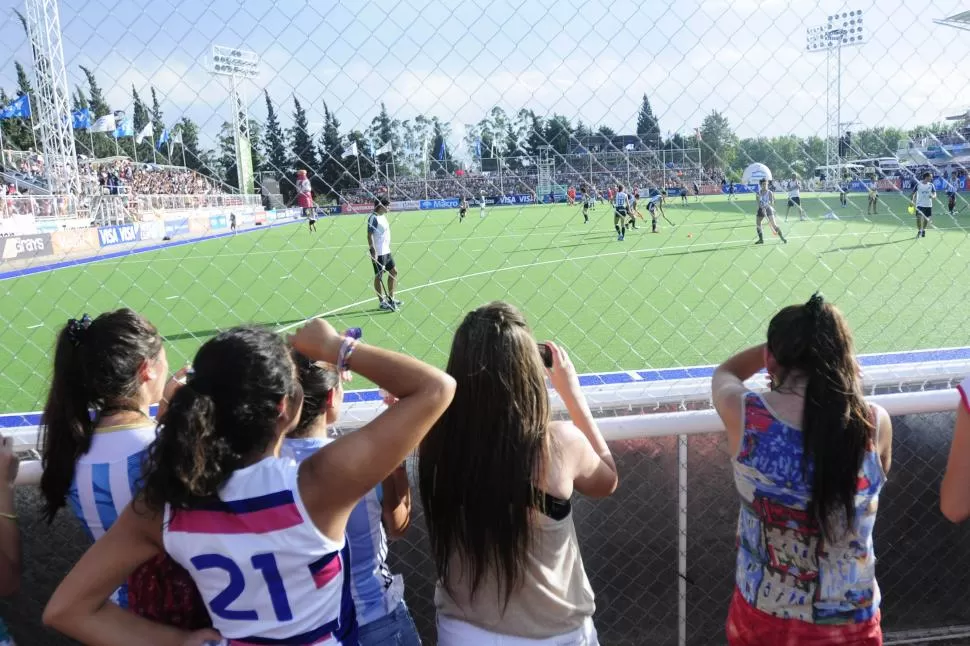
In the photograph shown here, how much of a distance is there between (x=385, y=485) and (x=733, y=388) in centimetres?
105

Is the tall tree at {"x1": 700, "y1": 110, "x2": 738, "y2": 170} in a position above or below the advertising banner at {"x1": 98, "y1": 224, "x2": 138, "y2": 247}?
above

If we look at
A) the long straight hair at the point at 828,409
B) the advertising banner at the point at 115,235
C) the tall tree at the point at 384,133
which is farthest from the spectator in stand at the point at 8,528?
the advertising banner at the point at 115,235

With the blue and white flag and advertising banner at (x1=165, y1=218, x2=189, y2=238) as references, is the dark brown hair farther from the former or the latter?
advertising banner at (x1=165, y1=218, x2=189, y2=238)

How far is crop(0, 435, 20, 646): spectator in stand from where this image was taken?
200 centimetres

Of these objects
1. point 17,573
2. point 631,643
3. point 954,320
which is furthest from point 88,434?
point 954,320

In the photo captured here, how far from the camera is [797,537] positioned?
205cm

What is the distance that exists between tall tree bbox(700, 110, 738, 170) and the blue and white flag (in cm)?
230

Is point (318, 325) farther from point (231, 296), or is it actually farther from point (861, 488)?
point (231, 296)

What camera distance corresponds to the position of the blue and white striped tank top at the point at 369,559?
2000mm

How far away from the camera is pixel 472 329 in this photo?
1926mm

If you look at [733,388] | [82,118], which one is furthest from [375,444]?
[82,118]

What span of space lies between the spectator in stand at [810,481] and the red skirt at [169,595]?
1488 mm

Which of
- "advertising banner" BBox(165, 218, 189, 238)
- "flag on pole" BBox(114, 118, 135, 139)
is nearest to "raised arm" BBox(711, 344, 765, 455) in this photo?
"flag on pole" BBox(114, 118, 135, 139)

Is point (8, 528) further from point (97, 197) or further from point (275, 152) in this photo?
point (97, 197)
